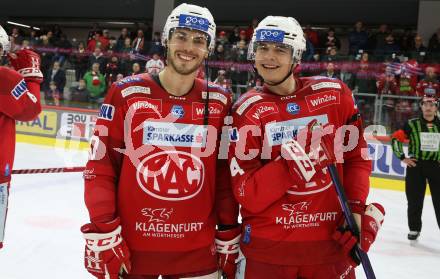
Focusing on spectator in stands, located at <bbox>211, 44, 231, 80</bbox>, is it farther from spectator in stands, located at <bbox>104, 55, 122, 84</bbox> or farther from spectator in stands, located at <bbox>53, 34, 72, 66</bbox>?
spectator in stands, located at <bbox>53, 34, 72, 66</bbox>

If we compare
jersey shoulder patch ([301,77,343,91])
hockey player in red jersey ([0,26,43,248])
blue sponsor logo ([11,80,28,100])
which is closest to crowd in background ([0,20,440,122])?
hockey player in red jersey ([0,26,43,248])

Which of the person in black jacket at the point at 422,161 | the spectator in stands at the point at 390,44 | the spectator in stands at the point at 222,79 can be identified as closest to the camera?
the person in black jacket at the point at 422,161

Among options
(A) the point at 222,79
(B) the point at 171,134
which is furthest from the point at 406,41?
(B) the point at 171,134

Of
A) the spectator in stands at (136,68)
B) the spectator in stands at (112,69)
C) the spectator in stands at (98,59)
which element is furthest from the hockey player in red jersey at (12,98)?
the spectator in stands at (98,59)

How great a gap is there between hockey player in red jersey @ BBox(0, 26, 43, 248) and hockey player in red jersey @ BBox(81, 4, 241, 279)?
2.34 feet

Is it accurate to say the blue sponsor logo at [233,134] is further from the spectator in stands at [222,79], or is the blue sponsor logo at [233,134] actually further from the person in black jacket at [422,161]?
the spectator in stands at [222,79]

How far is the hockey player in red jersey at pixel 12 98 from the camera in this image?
2.15 meters

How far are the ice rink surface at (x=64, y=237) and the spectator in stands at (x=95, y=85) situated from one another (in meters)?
3.04

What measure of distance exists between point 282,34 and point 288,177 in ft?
1.77

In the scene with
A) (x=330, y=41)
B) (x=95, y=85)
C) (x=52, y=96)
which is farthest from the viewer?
(x=330, y=41)

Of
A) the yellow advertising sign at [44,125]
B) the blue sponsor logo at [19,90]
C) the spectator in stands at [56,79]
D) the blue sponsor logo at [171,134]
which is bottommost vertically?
the yellow advertising sign at [44,125]

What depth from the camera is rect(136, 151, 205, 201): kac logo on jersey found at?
1.65 meters

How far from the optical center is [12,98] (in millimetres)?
2141

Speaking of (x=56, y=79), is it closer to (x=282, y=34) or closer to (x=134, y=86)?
(x=134, y=86)
